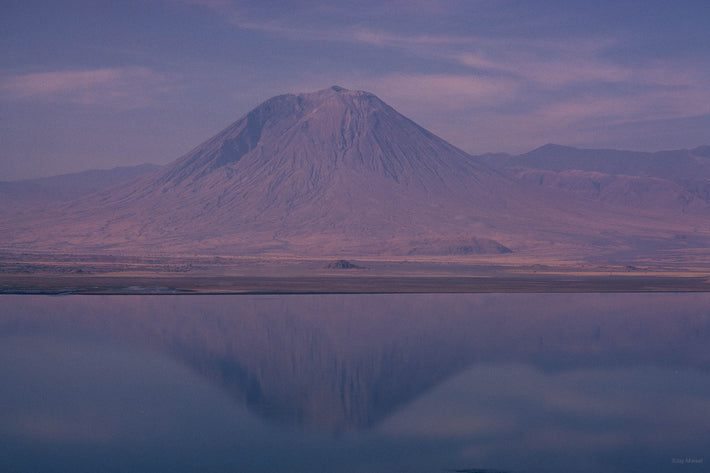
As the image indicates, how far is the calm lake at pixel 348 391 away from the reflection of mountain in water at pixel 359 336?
0.35ft

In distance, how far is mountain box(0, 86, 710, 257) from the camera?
122 m

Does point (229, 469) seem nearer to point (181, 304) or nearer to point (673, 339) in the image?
point (673, 339)

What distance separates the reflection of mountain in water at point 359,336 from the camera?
21312 millimetres

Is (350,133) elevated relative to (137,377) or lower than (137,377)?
elevated

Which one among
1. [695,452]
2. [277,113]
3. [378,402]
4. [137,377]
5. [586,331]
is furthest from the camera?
[277,113]

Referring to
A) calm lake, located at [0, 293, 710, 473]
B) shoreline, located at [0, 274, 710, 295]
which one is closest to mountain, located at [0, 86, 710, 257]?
shoreline, located at [0, 274, 710, 295]

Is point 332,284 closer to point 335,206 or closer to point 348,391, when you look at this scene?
point 348,391

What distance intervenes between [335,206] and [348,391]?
120 m

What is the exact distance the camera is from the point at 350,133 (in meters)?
169

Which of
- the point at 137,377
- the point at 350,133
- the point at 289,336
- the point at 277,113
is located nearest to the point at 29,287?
the point at 289,336

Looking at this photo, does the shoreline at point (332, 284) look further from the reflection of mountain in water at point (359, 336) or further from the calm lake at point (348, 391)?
the calm lake at point (348, 391)

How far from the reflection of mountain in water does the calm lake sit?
0.11m

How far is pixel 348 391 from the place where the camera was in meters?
21.1

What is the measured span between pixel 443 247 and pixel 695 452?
92.6m
